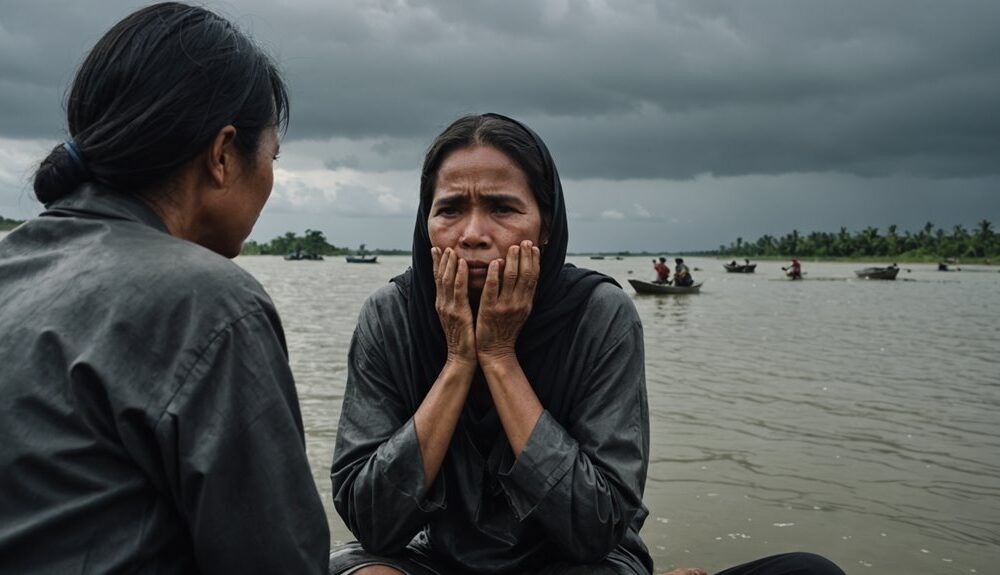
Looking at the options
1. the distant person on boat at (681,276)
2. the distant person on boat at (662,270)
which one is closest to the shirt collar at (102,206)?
the distant person on boat at (681,276)

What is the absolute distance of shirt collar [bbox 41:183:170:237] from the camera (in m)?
1.39

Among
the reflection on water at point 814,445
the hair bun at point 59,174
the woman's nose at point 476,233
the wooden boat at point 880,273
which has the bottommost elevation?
the reflection on water at point 814,445

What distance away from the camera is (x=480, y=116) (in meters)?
2.54

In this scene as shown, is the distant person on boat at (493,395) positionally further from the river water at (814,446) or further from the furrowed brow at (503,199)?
the river water at (814,446)

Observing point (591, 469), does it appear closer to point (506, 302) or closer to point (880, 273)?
point (506, 302)

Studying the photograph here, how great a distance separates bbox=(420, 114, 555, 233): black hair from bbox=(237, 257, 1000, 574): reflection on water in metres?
2.55

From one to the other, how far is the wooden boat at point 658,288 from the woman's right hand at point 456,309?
84.4 ft

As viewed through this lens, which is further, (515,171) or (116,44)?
(515,171)

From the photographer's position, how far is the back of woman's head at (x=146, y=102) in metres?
1.41

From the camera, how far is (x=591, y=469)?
2.19 m

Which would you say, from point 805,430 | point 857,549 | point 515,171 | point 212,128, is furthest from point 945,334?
point 212,128

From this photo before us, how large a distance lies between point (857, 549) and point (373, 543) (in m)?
3.27

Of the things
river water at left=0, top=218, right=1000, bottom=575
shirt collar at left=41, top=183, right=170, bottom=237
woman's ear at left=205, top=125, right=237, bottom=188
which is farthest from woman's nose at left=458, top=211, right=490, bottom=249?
river water at left=0, top=218, right=1000, bottom=575

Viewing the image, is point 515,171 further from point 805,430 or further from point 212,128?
point 805,430
